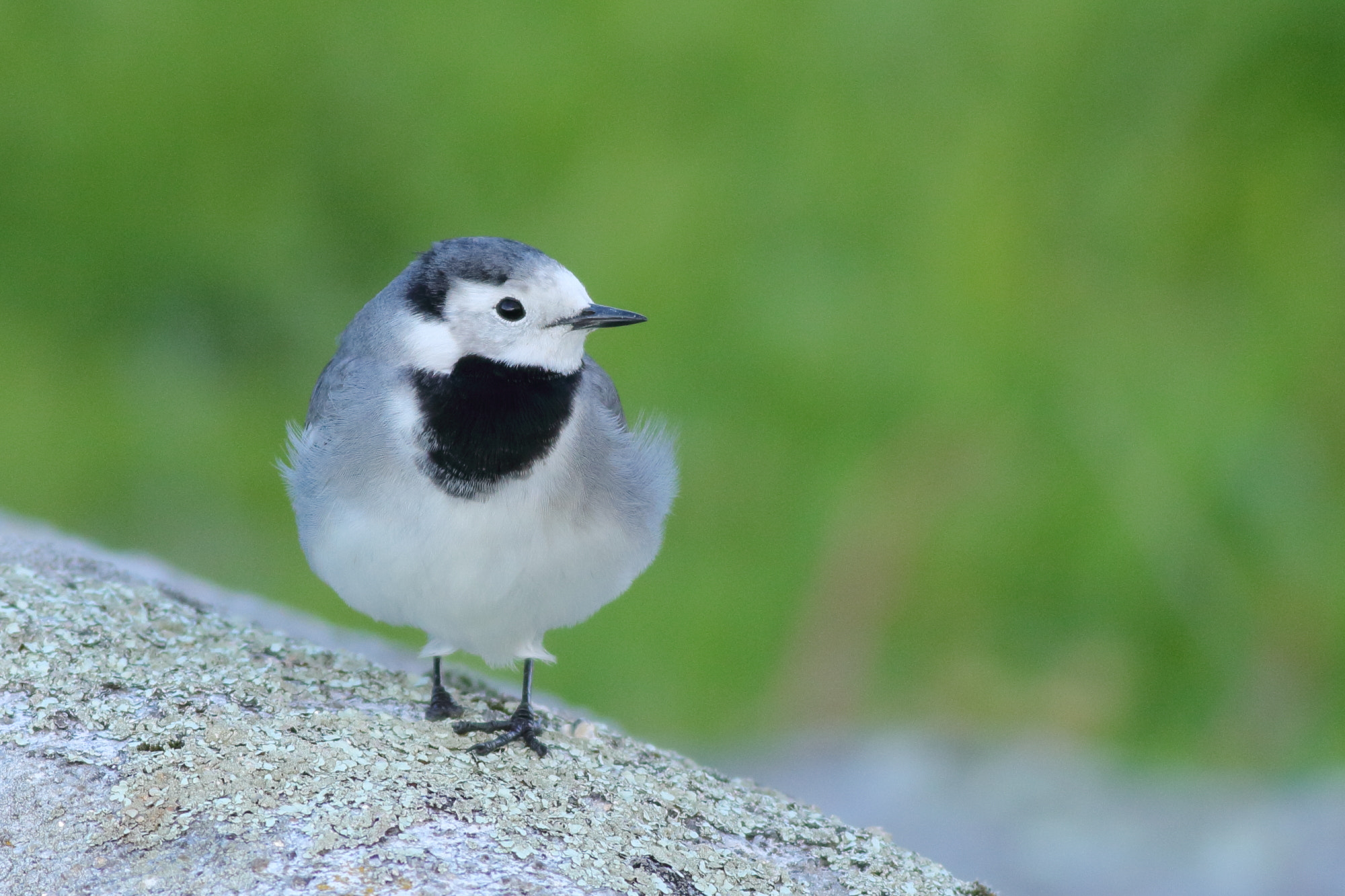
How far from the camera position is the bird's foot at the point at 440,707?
6.09 ft

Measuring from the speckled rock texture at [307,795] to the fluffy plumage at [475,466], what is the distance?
0.18 metres

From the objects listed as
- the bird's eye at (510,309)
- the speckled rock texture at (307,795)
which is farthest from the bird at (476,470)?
the speckled rock texture at (307,795)

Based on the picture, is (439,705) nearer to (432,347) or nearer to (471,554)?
(471,554)

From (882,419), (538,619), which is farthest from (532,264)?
(882,419)

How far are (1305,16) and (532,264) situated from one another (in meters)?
1.97

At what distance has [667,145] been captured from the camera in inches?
118

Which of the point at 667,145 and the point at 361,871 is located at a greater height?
the point at 667,145

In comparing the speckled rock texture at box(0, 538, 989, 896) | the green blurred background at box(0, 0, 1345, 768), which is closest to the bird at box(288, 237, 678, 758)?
the speckled rock texture at box(0, 538, 989, 896)

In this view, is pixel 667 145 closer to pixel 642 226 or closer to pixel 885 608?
pixel 642 226

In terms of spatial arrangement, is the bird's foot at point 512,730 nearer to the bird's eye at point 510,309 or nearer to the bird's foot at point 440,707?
the bird's foot at point 440,707

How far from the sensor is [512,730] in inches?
72.8

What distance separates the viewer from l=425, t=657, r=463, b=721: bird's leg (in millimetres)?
1860

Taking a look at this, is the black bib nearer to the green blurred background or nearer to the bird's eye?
the bird's eye

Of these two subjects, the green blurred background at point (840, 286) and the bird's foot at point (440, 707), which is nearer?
the bird's foot at point (440, 707)
